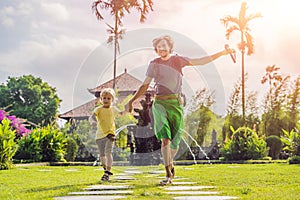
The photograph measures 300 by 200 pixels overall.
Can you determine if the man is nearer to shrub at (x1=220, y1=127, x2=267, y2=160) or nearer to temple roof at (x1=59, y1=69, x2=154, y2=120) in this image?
shrub at (x1=220, y1=127, x2=267, y2=160)

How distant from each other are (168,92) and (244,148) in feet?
30.8

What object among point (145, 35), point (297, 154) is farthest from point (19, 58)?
point (297, 154)

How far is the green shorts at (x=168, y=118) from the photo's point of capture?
485cm

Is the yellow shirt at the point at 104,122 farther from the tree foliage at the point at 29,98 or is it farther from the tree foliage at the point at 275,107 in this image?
the tree foliage at the point at 29,98

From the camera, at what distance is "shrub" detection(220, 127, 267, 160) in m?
13.8

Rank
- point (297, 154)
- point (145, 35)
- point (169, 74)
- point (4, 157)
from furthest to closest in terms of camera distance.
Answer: point (297, 154)
point (4, 157)
point (145, 35)
point (169, 74)

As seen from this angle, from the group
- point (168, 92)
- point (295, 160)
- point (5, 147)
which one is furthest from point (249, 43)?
point (168, 92)

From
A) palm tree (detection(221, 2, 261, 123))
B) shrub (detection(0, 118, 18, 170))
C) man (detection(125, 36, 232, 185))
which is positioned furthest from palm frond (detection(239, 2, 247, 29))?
man (detection(125, 36, 232, 185))

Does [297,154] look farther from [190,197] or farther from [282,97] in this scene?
[282,97]

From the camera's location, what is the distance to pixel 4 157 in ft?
29.1

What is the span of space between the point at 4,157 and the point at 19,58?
7.46 metres

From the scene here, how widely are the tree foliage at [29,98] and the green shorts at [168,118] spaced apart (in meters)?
35.9

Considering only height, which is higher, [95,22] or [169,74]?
[95,22]

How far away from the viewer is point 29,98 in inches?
1638
